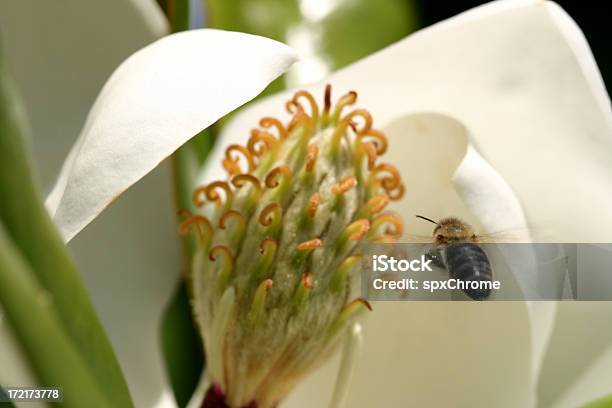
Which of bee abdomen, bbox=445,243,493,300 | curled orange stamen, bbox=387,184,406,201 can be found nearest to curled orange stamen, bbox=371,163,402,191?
curled orange stamen, bbox=387,184,406,201

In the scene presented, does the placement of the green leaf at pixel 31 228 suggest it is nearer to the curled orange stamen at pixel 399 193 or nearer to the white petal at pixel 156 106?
the white petal at pixel 156 106

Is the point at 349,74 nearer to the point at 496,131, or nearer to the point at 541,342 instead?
the point at 496,131

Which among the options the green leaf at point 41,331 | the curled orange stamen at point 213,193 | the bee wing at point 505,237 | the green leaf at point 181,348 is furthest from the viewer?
the green leaf at point 181,348

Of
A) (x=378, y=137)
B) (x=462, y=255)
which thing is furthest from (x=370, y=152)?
(x=462, y=255)

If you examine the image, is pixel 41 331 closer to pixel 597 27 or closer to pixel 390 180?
pixel 390 180

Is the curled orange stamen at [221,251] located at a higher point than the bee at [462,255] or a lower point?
higher

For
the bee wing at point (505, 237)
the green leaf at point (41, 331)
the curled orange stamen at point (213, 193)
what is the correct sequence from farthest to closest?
the curled orange stamen at point (213, 193), the bee wing at point (505, 237), the green leaf at point (41, 331)

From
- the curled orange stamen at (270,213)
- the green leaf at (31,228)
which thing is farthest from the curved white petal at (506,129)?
the green leaf at (31,228)
